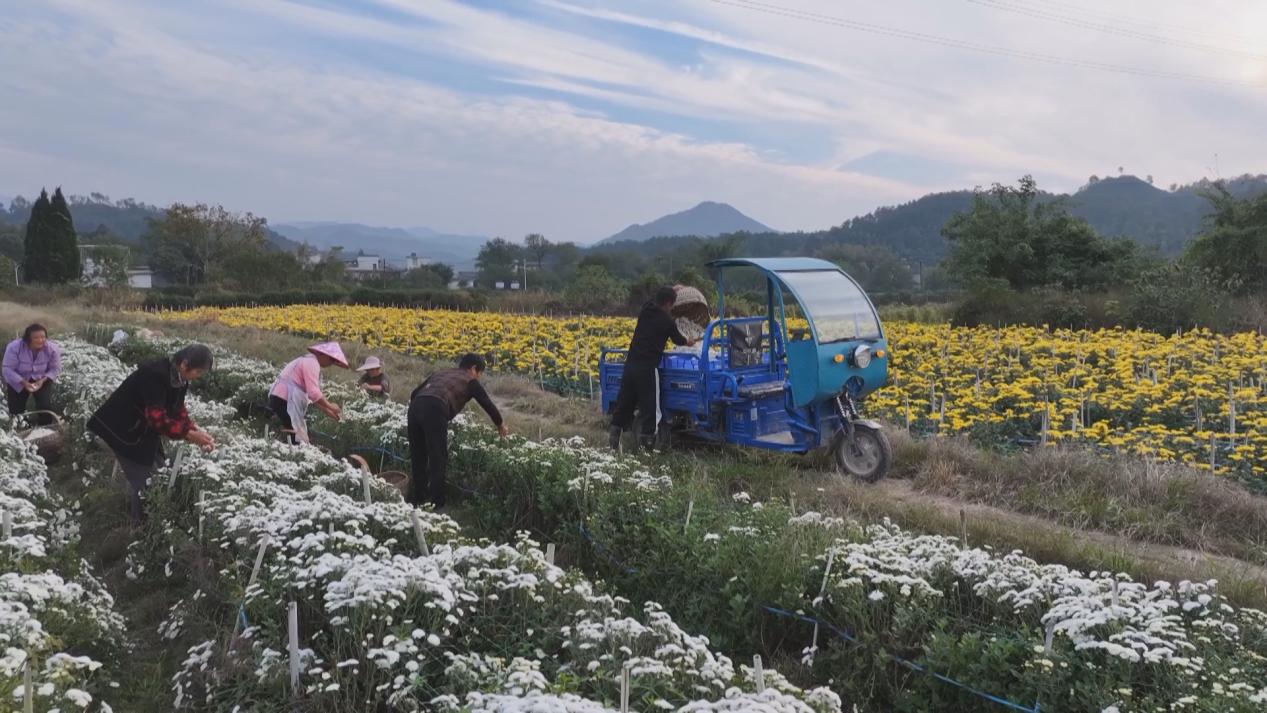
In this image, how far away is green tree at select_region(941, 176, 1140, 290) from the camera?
26.5 metres

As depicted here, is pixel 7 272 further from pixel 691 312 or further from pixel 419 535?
pixel 419 535

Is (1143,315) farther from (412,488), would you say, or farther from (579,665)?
(579,665)

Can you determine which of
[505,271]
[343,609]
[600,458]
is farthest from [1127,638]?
[505,271]

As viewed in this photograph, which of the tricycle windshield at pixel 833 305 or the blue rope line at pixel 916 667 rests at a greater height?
the tricycle windshield at pixel 833 305

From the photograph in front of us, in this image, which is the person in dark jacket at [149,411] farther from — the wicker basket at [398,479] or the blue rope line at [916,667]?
the blue rope line at [916,667]

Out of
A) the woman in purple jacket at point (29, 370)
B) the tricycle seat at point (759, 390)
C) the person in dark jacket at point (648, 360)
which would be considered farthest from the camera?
the woman in purple jacket at point (29, 370)

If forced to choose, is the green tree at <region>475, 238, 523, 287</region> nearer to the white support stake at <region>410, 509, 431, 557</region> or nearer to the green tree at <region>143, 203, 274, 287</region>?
the green tree at <region>143, 203, 274, 287</region>

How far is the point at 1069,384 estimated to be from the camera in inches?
500

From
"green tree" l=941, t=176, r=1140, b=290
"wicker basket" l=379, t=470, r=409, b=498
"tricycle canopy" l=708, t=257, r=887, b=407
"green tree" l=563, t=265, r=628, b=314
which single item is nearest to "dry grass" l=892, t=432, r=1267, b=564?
"tricycle canopy" l=708, t=257, r=887, b=407

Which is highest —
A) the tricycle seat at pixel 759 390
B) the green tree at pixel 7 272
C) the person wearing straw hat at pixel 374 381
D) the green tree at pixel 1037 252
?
the green tree at pixel 1037 252

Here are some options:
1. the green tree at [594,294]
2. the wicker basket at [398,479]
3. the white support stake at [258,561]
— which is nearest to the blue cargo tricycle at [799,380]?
the wicker basket at [398,479]

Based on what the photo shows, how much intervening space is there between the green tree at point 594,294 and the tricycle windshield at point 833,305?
23334mm

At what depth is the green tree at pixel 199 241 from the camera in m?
60.1

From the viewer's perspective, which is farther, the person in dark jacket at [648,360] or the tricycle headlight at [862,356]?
the person in dark jacket at [648,360]
